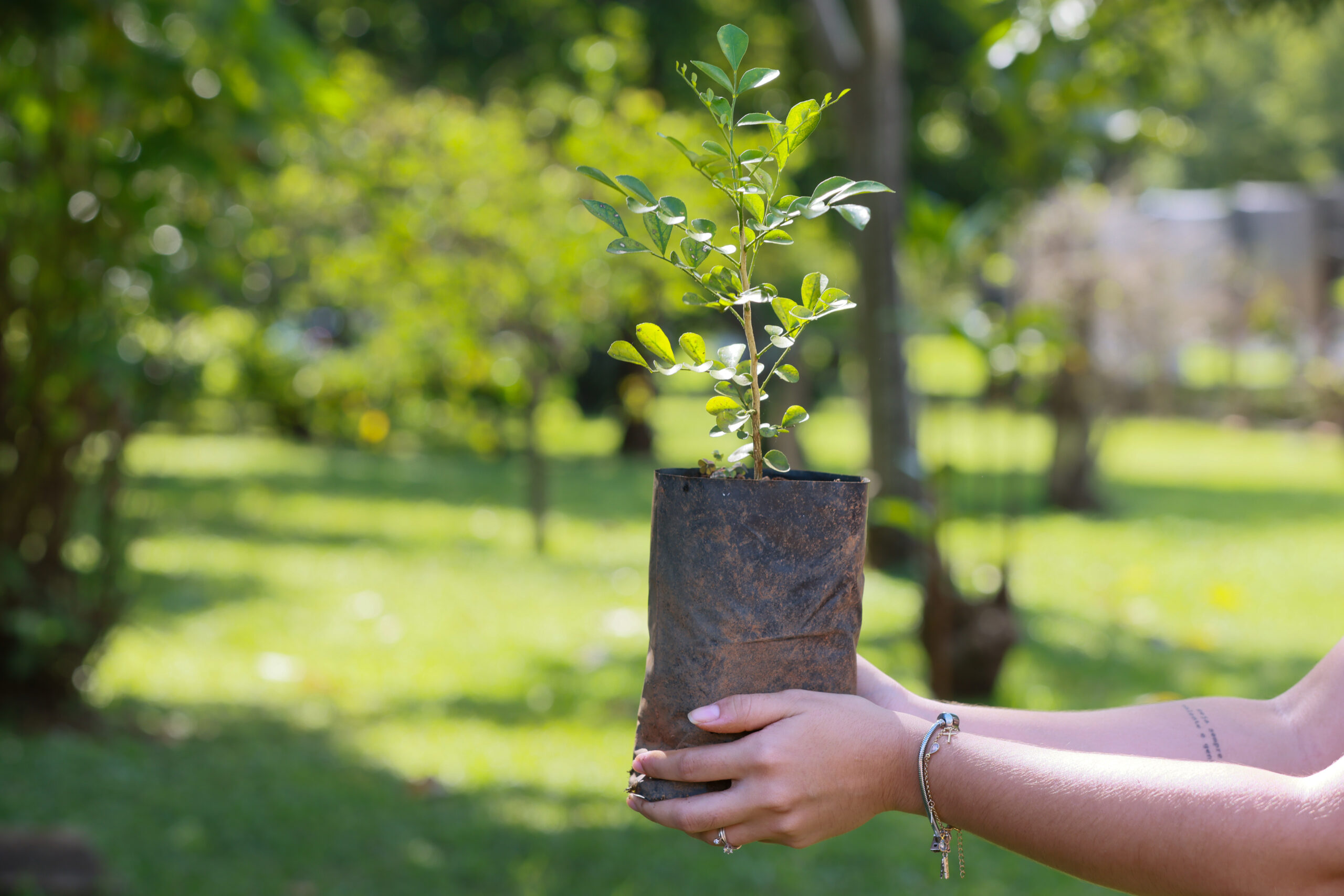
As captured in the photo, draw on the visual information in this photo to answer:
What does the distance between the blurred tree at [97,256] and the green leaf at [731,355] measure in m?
3.16

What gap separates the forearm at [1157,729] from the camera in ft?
4.95

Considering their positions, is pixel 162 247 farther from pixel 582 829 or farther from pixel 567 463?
pixel 567 463

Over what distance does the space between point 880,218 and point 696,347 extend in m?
6.59

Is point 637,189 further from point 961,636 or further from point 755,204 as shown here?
point 961,636

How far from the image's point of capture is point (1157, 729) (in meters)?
1.55

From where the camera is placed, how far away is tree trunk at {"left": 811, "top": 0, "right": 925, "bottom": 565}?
751cm

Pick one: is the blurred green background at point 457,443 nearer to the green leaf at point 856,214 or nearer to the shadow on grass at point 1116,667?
the shadow on grass at point 1116,667

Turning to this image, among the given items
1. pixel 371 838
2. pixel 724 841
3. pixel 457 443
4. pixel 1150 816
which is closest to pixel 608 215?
pixel 724 841

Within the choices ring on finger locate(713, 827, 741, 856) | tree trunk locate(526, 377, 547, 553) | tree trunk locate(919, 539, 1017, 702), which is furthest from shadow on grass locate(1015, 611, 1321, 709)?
ring on finger locate(713, 827, 741, 856)

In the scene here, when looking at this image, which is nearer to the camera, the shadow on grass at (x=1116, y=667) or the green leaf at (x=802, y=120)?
the green leaf at (x=802, y=120)

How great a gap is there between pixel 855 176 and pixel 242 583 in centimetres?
466

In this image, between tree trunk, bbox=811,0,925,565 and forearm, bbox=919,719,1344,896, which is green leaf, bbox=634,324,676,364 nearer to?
forearm, bbox=919,719,1344,896

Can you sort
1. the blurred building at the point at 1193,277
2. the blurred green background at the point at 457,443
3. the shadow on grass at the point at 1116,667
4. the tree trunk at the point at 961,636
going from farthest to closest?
the blurred building at the point at 1193,277 < the shadow on grass at the point at 1116,667 < the tree trunk at the point at 961,636 < the blurred green background at the point at 457,443

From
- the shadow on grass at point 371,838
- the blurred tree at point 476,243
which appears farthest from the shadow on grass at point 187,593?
the shadow on grass at point 371,838
